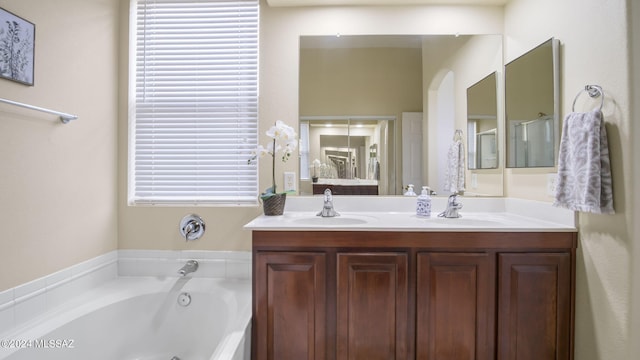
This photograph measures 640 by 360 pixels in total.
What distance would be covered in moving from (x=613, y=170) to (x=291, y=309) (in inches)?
59.5

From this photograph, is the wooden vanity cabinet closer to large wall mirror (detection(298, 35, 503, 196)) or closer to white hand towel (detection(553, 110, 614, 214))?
white hand towel (detection(553, 110, 614, 214))

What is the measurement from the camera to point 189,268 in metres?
1.79

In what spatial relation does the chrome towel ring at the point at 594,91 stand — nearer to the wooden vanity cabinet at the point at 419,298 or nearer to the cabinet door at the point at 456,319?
the wooden vanity cabinet at the point at 419,298

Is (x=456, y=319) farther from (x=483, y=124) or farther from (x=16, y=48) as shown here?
(x=16, y=48)

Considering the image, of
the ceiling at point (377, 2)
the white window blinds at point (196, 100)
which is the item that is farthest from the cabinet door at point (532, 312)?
the ceiling at point (377, 2)

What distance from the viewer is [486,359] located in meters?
1.33

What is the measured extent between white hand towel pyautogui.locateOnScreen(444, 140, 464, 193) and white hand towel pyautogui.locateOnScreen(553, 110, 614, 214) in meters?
0.65

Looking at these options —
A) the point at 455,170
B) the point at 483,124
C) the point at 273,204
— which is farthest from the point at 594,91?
the point at 273,204

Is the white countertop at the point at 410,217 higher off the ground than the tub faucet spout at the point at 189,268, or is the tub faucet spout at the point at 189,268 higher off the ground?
the white countertop at the point at 410,217

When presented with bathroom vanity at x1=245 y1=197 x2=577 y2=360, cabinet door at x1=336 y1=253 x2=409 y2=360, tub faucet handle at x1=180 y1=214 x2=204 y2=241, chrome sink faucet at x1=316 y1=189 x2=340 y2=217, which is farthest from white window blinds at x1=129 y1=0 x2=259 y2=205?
cabinet door at x1=336 y1=253 x2=409 y2=360

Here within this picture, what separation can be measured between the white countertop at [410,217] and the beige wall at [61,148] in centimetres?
102

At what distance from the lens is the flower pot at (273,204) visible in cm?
170

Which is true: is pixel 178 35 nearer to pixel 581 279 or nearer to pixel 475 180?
pixel 475 180

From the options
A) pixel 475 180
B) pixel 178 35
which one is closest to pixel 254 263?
pixel 475 180
